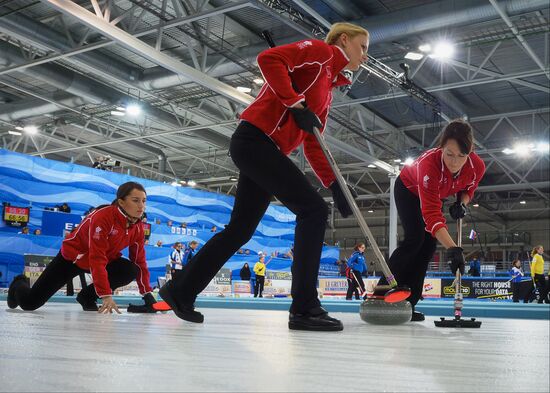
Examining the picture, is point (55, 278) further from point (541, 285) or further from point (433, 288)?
point (433, 288)

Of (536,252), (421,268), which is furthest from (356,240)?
(421,268)

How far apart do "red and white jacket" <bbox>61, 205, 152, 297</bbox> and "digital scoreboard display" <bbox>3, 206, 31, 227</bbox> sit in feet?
24.9

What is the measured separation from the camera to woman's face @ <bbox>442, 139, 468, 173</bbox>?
2.74 m

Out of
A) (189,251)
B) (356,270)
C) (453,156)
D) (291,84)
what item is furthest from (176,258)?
(291,84)

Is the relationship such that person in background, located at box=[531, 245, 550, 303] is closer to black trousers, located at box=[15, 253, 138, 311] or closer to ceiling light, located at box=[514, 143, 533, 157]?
ceiling light, located at box=[514, 143, 533, 157]

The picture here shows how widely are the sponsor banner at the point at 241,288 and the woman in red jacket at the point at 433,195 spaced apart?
11.7 meters

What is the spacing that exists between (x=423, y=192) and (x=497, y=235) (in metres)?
31.4

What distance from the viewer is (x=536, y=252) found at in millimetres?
13445

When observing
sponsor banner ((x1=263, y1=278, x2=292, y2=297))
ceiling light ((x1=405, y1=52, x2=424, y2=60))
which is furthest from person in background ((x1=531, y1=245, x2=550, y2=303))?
sponsor banner ((x1=263, y1=278, x2=292, y2=297))

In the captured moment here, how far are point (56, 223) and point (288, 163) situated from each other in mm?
10025

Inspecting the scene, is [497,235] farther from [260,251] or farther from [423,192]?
[423,192]

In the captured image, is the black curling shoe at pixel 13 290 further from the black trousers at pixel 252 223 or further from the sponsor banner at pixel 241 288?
the sponsor banner at pixel 241 288

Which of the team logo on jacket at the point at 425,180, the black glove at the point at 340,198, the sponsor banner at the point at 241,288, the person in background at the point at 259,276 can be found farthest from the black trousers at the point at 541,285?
the black glove at the point at 340,198

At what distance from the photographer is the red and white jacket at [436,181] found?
2746 mm
